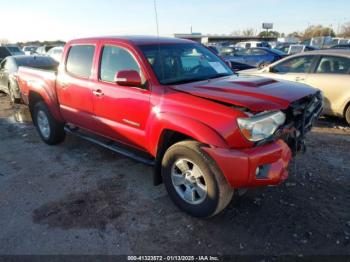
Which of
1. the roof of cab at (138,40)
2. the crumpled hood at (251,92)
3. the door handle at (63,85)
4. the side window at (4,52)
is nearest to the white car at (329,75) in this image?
the crumpled hood at (251,92)

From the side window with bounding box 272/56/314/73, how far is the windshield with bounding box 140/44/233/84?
330 cm

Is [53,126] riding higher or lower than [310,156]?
higher

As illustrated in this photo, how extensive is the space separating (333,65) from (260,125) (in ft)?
15.5

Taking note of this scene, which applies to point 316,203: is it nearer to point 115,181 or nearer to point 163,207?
point 163,207

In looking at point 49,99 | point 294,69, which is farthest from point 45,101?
point 294,69

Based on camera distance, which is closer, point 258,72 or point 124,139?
point 124,139

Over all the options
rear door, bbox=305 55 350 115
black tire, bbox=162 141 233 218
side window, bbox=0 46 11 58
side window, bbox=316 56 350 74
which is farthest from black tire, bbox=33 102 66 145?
side window, bbox=0 46 11 58

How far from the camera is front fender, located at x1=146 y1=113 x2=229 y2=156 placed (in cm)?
297

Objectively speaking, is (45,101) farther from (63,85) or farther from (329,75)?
(329,75)

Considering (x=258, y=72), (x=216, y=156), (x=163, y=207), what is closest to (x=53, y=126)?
(x=163, y=207)

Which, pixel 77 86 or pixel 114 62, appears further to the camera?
pixel 77 86

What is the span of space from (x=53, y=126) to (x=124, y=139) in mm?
2179

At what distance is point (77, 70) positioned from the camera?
4816 millimetres

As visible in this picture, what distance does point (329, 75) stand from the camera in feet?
21.9
